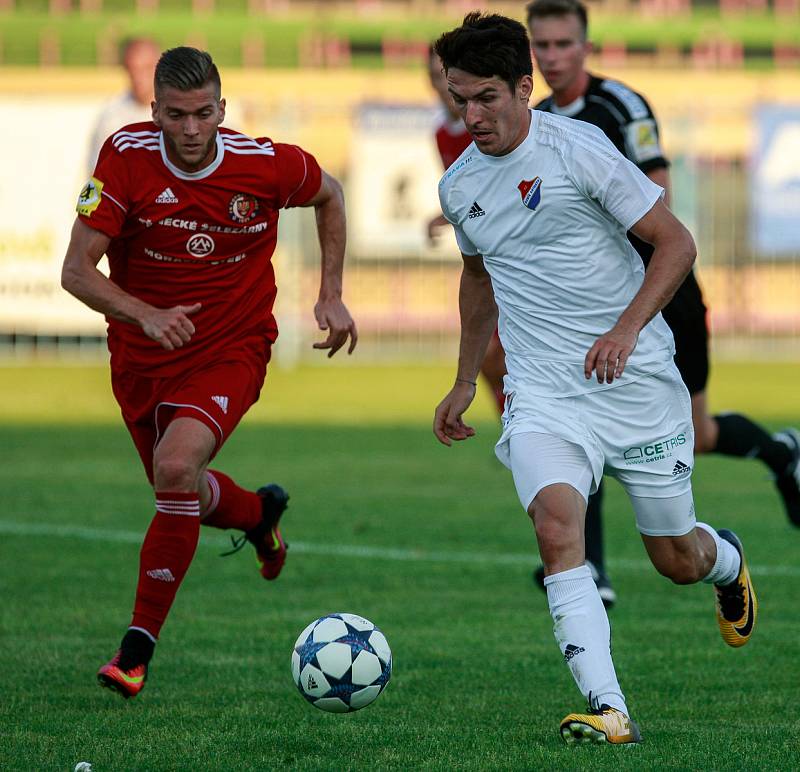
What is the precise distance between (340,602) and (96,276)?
79.6 inches

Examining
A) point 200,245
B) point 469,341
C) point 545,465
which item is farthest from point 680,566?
point 200,245

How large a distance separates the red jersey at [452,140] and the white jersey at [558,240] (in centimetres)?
454

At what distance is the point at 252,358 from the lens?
5969 mm

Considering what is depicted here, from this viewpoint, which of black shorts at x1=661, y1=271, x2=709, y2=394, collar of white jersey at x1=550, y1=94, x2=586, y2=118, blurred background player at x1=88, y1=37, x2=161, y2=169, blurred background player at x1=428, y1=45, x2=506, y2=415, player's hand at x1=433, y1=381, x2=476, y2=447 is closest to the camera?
player's hand at x1=433, y1=381, x2=476, y2=447

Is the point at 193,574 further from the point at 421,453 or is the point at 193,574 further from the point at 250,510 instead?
the point at 421,453

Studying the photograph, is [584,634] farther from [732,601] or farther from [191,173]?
[191,173]

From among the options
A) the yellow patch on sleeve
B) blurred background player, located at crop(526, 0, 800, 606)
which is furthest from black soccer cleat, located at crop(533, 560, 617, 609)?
the yellow patch on sleeve

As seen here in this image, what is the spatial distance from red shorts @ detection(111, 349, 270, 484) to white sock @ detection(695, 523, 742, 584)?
5.48 ft

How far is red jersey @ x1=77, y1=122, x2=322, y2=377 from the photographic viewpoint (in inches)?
219

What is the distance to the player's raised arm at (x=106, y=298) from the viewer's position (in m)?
5.34

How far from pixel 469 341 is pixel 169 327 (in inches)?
39.1

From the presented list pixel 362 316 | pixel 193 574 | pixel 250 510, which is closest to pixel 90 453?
pixel 193 574

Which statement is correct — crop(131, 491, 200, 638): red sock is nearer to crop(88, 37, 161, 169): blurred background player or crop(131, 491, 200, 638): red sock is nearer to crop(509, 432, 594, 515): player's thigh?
crop(509, 432, 594, 515): player's thigh

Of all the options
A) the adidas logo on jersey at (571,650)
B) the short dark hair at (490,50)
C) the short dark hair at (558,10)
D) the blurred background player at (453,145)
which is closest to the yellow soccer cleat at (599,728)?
the adidas logo on jersey at (571,650)
